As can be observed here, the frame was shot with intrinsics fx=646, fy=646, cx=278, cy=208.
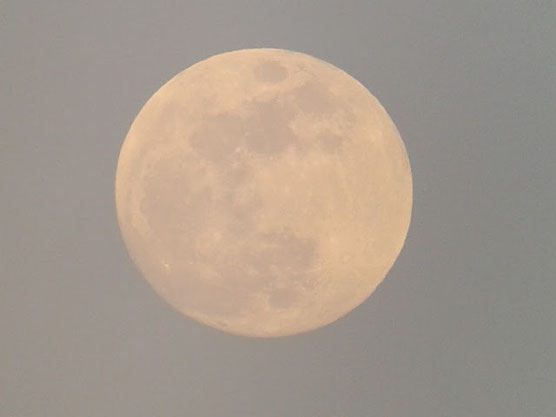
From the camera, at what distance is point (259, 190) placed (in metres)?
2.61

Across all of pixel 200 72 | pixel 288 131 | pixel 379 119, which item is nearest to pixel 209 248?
pixel 288 131

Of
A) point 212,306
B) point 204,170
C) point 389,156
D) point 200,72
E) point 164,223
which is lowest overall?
point 212,306

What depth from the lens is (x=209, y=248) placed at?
263cm

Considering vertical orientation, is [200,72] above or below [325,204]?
above

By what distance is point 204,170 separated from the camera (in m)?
2.59

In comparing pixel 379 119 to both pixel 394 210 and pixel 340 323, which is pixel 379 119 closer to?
pixel 394 210

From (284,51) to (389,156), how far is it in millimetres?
641

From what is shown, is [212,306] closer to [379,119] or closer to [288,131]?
[288,131]

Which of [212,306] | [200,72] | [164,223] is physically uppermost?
[200,72]

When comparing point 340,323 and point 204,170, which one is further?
point 340,323

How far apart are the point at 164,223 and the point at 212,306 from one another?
1.35 ft

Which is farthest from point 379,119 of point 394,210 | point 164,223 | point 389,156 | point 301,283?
point 164,223

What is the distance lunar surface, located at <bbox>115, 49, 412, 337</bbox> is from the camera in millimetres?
2605

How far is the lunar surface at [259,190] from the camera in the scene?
8.55ft
